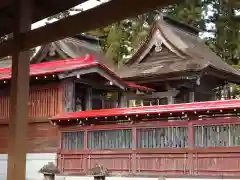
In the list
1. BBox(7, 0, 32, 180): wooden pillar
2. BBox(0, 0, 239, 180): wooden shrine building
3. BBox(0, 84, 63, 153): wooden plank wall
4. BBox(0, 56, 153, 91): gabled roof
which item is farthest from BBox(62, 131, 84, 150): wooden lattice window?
BBox(7, 0, 32, 180): wooden pillar

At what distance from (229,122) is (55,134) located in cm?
608

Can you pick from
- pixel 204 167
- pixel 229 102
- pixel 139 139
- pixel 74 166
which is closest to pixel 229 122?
pixel 229 102

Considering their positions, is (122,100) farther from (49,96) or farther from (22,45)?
(22,45)

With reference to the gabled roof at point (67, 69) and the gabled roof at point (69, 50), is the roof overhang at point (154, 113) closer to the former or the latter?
the gabled roof at point (67, 69)

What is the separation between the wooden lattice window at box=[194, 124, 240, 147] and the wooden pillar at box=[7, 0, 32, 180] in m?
6.92

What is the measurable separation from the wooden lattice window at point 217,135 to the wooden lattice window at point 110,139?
2078 millimetres

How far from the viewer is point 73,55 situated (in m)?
19.6

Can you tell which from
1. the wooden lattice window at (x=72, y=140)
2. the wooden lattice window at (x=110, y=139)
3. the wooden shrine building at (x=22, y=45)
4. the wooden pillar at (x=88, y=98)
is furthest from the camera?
the wooden pillar at (x=88, y=98)

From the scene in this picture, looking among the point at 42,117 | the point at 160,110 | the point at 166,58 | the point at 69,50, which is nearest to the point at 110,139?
the point at 160,110

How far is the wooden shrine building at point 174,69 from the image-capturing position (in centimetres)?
1692

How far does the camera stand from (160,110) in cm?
1183

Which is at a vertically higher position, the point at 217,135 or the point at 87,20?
the point at 87,20

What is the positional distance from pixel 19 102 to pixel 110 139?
8.02 m

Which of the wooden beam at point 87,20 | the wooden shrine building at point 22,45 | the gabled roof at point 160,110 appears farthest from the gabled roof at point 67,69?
the wooden beam at point 87,20
